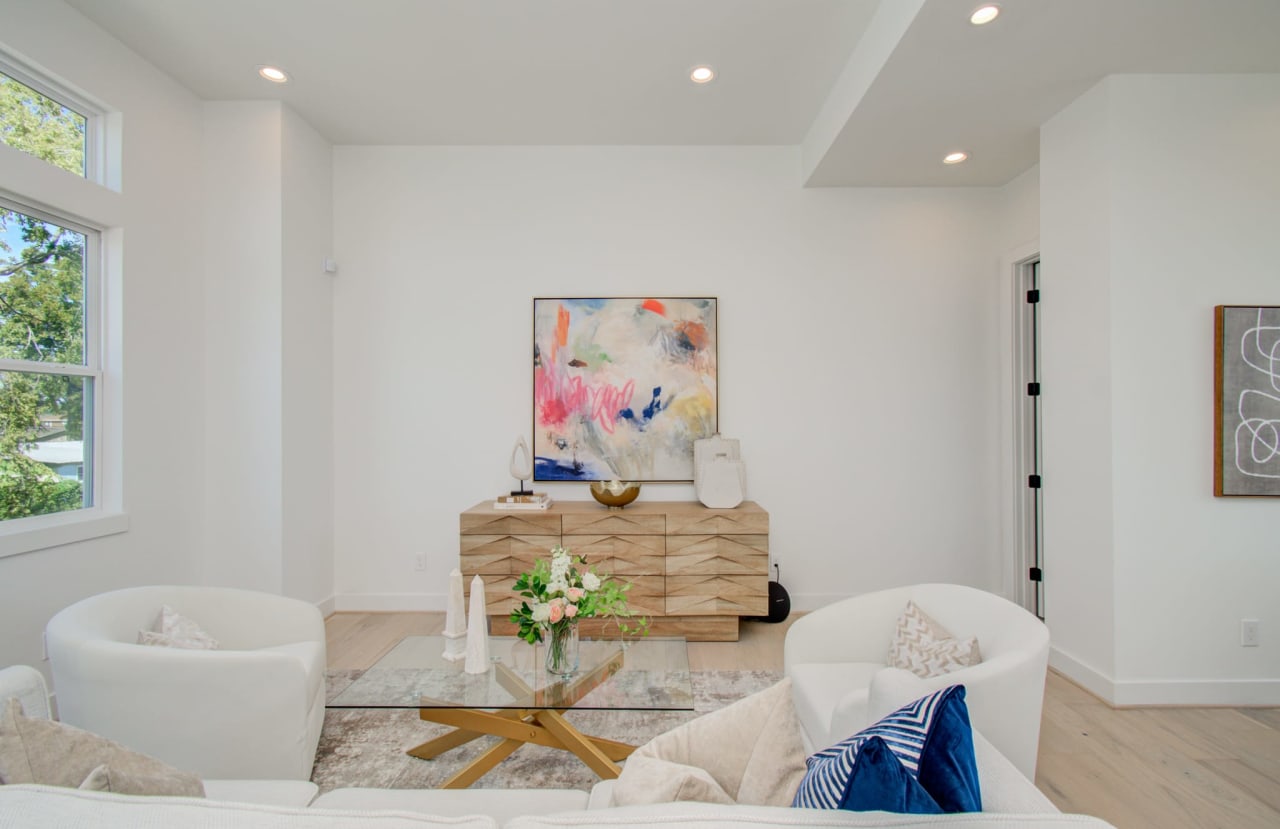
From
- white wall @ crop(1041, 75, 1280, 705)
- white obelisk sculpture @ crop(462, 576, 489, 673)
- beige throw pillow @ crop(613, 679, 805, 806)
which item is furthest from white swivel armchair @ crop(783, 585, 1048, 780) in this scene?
white wall @ crop(1041, 75, 1280, 705)

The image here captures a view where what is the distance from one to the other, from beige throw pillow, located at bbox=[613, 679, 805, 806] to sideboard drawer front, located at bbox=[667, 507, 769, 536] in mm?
2355

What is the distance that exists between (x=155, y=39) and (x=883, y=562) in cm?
495

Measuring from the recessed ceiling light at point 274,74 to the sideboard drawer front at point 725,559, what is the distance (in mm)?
3325

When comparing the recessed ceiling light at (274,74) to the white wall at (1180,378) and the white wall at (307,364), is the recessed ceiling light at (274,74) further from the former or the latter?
the white wall at (1180,378)

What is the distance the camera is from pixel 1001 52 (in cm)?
252

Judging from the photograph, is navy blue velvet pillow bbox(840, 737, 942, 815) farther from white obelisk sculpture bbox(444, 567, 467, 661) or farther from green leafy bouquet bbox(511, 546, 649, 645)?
white obelisk sculpture bbox(444, 567, 467, 661)

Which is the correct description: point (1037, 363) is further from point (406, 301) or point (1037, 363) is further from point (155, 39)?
point (155, 39)

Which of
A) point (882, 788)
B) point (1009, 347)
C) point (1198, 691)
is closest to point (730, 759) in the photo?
point (882, 788)

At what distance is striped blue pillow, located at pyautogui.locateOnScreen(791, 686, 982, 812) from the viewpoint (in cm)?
84

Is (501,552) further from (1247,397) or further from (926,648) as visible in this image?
(1247,397)

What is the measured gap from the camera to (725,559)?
3500 mm

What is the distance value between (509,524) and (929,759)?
2918 mm

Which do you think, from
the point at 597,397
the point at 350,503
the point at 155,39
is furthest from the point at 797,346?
the point at 155,39

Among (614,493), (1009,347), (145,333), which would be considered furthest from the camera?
(1009,347)
